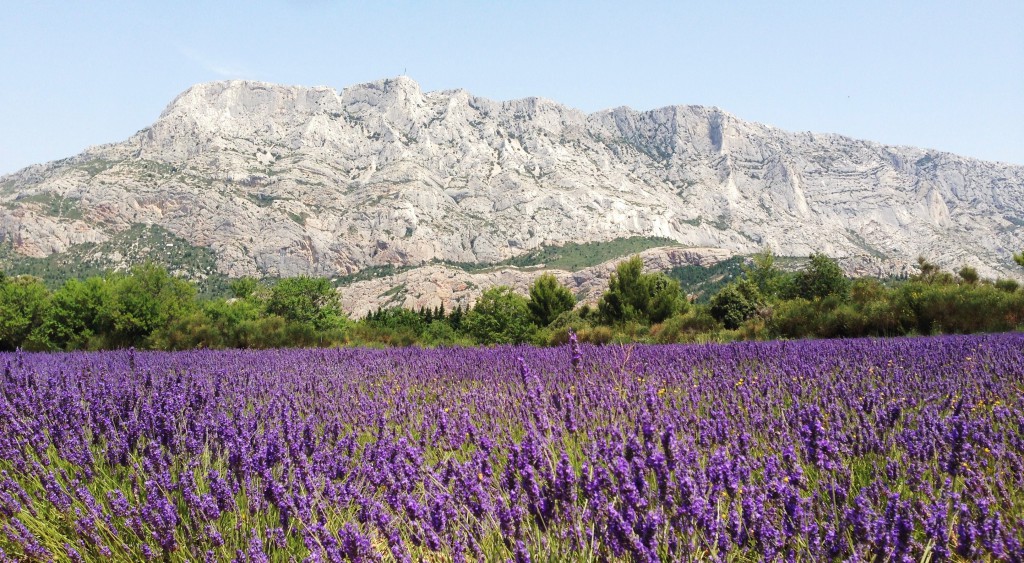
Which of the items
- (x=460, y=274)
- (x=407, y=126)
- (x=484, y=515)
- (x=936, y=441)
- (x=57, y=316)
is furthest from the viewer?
(x=407, y=126)

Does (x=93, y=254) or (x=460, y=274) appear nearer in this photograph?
(x=93, y=254)

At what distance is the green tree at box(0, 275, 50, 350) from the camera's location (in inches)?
906

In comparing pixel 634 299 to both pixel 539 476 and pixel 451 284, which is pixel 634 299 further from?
pixel 451 284

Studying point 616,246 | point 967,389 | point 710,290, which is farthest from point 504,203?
point 967,389

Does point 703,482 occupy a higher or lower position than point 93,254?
lower

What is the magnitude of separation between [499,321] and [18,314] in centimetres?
1876

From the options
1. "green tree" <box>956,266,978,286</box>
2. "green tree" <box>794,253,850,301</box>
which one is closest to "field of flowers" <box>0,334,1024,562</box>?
"green tree" <box>956,266,978,286</box>

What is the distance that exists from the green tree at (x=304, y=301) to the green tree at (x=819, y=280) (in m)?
27.4

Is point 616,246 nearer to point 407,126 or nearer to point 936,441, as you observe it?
point 407,126

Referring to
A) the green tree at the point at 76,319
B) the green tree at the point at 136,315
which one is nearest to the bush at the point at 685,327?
the green tree at the point at 136,315

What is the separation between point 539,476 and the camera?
269cm

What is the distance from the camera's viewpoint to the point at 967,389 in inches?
174

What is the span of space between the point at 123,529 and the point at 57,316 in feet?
82.5

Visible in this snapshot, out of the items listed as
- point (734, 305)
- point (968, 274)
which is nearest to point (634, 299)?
point (734, 305)
